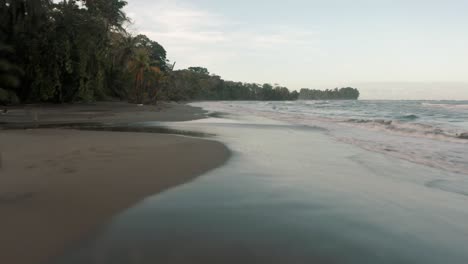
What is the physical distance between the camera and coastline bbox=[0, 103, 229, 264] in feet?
8.95

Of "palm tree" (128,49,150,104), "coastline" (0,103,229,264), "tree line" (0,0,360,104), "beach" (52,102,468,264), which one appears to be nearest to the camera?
"beach" (52,102,468,264)

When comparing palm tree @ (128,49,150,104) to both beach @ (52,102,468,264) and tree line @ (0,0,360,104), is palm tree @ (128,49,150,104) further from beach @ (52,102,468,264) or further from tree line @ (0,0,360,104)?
beach @ (52,102,468,264)

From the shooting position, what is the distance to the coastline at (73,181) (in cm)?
273

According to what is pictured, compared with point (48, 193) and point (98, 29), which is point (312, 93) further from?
point (48, 193)

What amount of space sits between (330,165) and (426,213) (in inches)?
107

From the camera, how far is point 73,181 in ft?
14.5

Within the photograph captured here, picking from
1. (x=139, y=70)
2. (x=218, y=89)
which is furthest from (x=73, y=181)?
(x=218, y=89)

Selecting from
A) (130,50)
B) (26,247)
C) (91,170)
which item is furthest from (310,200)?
(130,50)

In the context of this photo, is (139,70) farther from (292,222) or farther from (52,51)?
(292,222)

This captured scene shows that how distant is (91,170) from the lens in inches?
201

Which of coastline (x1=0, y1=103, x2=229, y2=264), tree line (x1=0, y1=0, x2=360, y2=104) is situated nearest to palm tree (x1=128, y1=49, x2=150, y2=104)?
tree line (x1=0, y1=0, x2=360, y2=104)

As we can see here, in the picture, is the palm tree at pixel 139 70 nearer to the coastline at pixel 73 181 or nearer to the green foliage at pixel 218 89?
the coastline at pixel 73 181

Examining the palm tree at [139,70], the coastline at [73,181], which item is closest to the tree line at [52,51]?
the palm tree at [139,70]

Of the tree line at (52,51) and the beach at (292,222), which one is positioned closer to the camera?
the beach at (292,222)
